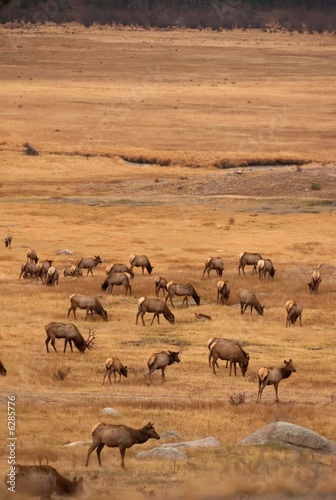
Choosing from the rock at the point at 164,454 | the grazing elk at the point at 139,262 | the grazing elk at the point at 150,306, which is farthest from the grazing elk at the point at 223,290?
the rock at the point at 164,454

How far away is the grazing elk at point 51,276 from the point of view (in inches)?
1486

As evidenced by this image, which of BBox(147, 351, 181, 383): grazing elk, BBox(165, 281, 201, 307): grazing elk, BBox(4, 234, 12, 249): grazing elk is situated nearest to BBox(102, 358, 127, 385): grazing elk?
BBox(147, 351, 181, 383): grazing elk

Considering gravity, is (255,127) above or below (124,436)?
below

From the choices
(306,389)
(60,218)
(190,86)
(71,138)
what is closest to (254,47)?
(190,86)

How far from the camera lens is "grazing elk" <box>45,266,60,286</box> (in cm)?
3775

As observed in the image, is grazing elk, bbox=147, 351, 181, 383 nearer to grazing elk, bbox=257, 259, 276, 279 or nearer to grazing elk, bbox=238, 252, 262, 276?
grazing elk, bbox=257, 259, 276, 279

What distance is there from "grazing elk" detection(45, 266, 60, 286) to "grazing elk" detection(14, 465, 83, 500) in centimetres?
2592

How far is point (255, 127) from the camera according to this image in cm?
9800

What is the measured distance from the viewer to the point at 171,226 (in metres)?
56.9

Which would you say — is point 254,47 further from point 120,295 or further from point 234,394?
point 234,394

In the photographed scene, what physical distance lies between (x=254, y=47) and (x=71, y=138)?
Answer: 201ft

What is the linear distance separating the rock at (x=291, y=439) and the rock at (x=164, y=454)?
1.40 metres

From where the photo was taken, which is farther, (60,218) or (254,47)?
(254,47)

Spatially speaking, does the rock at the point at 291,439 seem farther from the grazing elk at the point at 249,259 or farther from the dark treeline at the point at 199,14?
the dark treeline at the point at 199,14
